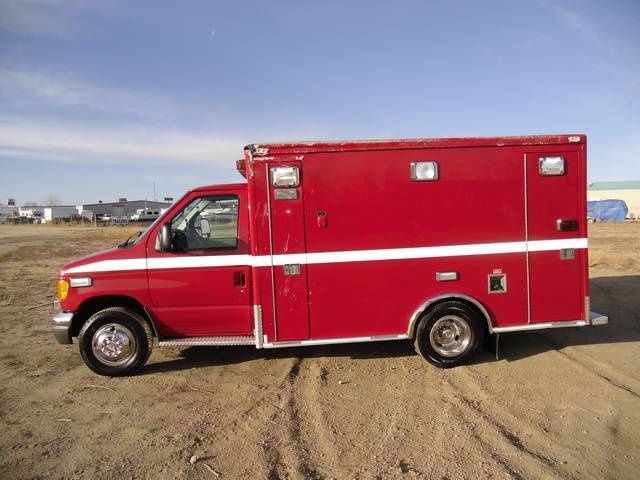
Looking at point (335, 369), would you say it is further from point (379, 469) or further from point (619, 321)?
point (619, 321)

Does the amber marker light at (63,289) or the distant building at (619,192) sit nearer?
the amber marker light at (63,289)

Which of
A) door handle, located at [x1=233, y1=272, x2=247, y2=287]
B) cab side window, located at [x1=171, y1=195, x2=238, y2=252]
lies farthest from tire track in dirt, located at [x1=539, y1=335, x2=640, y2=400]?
cab side window, located at [x1=171, y1=195, x2=238, y2=252]

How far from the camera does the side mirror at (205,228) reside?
5.85 meters

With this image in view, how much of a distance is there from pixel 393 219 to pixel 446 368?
192 cm

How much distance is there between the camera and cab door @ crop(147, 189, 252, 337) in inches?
223

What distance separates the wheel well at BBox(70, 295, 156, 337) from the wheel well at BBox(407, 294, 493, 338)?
3.06 meters

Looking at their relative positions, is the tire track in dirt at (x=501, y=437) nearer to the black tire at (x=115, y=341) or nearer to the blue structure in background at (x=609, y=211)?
the black tire at (x=115, y=341)

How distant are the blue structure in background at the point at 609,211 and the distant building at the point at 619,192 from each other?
37.3ft

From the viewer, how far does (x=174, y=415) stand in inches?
184

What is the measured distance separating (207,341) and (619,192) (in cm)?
8514

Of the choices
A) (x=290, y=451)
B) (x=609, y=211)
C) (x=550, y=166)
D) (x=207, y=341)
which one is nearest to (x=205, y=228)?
(x=207, y=341)

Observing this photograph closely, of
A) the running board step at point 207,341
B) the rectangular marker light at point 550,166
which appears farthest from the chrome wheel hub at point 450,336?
the running board step at point 207,341

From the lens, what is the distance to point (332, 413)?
4613mm

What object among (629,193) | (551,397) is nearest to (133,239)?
(551,397)
